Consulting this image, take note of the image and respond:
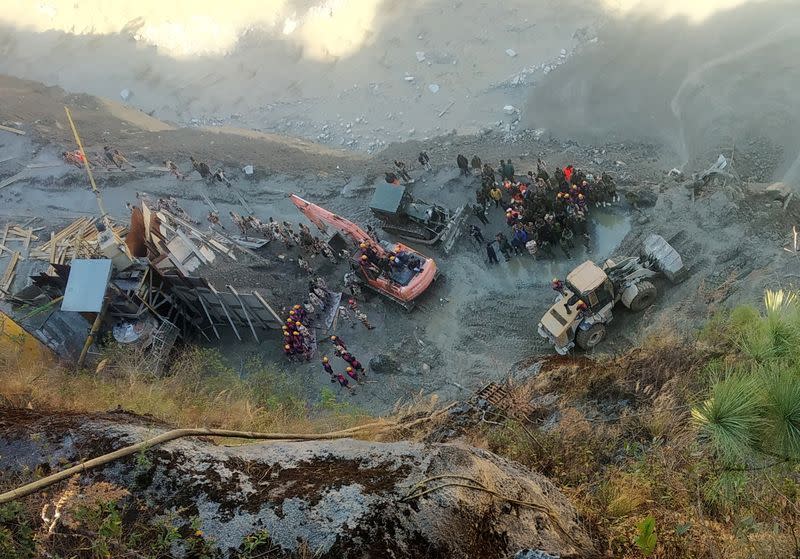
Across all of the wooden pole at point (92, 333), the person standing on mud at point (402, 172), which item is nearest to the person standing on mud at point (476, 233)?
the person standing on mud at point (402, 172)

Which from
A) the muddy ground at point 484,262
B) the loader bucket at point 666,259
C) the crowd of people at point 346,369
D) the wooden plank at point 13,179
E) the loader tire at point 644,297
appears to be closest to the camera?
the loader tire at point 644,297

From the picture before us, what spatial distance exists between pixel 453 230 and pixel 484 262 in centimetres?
150

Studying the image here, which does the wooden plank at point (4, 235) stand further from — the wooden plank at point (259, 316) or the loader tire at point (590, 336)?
the loader tire at point (590, 336)

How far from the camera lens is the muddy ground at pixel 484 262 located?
530 inches

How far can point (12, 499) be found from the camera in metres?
4.52

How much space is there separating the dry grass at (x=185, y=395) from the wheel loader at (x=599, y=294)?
217 inches

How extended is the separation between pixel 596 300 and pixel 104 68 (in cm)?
3746

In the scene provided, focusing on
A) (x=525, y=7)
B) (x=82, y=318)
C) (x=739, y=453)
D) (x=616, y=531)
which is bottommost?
(x=82, y=318)

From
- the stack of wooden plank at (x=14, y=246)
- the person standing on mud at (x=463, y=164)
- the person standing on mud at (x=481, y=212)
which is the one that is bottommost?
the stack of wooden plank at (x=14, y=246)

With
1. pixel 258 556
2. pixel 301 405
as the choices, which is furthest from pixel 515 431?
pixel 301 405

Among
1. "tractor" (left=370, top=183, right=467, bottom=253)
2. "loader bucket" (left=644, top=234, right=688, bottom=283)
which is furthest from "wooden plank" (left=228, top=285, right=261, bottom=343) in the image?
"loader bucket" (left=644, top=234, right=688, bottom=283)

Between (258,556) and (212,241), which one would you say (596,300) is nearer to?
(258,556)

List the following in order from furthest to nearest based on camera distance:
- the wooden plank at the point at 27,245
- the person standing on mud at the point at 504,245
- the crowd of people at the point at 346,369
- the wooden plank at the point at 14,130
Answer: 1. the wooden plank at the point at 14,130
2. the wooden plank at the point at 27,245
3. the person standing on mud at the point at 504,245
4. the crowd of people at the point at 346,369

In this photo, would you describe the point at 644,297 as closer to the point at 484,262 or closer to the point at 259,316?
the point at 484,262
